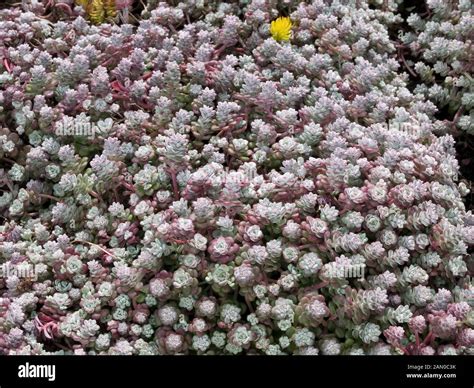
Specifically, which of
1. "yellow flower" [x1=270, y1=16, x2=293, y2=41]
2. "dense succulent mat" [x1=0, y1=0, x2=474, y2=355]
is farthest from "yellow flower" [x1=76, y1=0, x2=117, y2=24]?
"yellow flower" [x1=270, y1=16, x2=293, y2=41]

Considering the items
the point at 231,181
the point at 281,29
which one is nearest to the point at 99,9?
the point at 281,29

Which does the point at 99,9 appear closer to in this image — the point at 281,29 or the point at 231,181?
the point at 281,29

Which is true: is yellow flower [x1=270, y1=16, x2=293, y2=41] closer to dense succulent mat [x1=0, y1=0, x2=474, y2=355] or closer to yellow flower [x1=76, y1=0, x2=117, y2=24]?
dense succulent mat [x1=0, y1=0, x2=474, y2=355]

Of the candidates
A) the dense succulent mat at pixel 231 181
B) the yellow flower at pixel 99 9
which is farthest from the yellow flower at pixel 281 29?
the yellow flower at pixel 99 9

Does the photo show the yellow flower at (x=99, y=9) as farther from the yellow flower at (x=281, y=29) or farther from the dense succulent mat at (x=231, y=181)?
the yellow flower at (x=281, y=29)

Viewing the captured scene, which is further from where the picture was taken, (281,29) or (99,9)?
(99,9)

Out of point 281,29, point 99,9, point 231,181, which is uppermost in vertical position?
point 99,9

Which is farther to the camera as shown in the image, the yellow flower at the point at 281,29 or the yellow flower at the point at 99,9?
the yellow flower at the point at 99,9

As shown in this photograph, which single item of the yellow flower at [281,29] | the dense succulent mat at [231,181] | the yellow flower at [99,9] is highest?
the yellow flower at [99,9]
